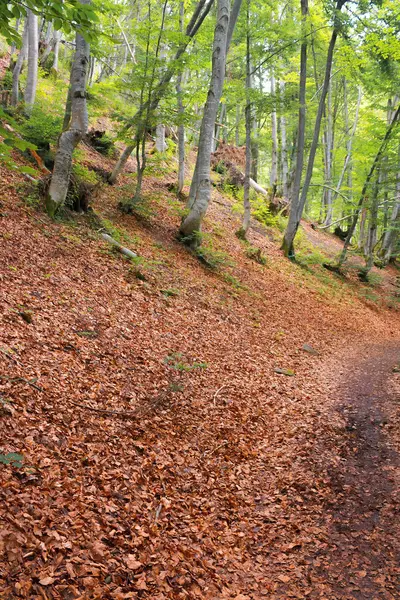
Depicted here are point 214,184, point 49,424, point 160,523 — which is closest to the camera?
point 160,523

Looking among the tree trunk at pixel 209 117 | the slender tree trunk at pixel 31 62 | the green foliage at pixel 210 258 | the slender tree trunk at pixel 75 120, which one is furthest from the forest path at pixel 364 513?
the slender tree trunk at pixel 31 62

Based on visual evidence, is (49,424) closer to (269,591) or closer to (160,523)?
(160,523)

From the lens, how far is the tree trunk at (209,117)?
10078mm

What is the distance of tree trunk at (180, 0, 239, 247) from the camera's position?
33.1 feet

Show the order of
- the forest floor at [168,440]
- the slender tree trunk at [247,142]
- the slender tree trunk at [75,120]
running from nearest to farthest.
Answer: the forest floor at [168,440] < the slender tree trunk at [75,120] < the slender tree trunk at [247,142]

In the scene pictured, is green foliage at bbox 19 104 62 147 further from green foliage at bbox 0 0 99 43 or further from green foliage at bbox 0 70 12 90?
green foliage at bbox 0 0 99 43

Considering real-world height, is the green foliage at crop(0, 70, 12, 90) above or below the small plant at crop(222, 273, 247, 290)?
above

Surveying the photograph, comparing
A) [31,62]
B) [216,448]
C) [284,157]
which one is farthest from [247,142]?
[216,448]

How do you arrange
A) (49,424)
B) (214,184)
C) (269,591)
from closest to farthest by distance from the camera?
(269,591)
(49,424)
(214,184)

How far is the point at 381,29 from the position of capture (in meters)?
13.3

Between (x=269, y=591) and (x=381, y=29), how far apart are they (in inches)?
652

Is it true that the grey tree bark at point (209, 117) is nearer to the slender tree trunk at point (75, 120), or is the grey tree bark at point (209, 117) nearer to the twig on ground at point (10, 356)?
the slender tree trunk at point (75, 120)

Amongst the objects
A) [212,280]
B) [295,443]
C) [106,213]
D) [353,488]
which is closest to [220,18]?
[106,213]

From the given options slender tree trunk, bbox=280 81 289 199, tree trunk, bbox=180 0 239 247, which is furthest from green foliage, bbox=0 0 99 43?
slender tree trunk, bbox=280 81 289 199
